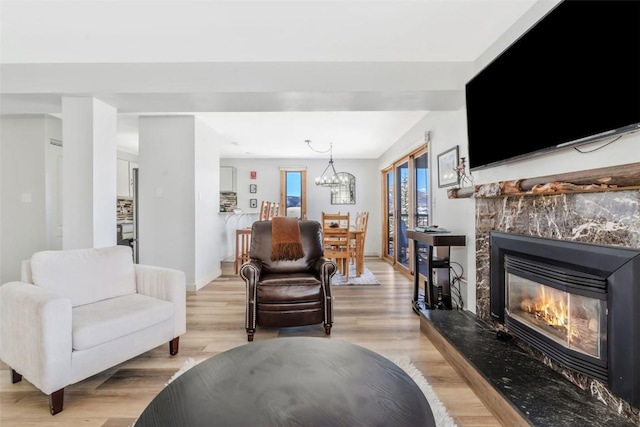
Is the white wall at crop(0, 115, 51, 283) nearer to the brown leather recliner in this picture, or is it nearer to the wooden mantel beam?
the brown leather recliner

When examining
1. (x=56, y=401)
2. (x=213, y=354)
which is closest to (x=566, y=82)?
(x=213, y=354)

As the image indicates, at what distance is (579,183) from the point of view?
147cm

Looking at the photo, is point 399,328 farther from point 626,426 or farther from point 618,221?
point 618,221

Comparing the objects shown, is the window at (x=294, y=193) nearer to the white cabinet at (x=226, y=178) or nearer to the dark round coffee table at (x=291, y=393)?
the white cabinet at (x=226, y=178)

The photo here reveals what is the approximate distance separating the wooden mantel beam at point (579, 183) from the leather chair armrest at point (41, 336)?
2771mm

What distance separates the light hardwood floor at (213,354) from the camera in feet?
5.20

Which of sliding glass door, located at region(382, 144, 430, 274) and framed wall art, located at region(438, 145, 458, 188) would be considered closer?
framed wall art, located at region(438, 145, 458, 188)

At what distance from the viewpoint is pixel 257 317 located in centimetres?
254

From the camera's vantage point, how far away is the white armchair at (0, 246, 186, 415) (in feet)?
5.18

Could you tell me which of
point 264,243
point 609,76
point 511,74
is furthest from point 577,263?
point 264,243

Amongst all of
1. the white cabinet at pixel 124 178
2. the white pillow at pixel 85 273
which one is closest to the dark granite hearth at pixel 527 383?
the white pillow at pixel 85 273

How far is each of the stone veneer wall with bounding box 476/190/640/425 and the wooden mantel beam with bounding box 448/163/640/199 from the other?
3.2 inches

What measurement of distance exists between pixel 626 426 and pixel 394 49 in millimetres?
2684

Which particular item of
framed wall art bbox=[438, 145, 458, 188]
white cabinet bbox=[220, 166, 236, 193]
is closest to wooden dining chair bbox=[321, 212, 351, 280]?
framed wall art bbox=[438, 145, 458, 188]
